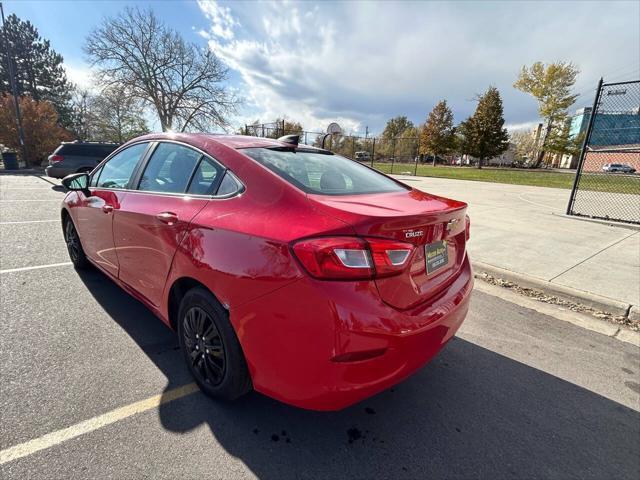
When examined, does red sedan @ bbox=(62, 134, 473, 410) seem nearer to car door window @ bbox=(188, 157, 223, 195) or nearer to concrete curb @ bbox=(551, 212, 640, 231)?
car door window @ bbox=(188, 157, 223, 195)

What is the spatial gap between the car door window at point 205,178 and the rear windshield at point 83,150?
13.7m

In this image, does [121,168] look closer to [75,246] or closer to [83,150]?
[75,246]

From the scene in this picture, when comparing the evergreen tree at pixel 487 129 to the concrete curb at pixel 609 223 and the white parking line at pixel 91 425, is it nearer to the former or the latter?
the concrete curb at pixel 609 223

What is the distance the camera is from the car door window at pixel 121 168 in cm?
299

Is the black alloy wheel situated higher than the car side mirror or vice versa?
the car side mirror

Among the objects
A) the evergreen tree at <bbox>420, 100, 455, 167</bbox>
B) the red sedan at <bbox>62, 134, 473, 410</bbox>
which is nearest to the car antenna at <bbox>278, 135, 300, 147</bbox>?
the red sedan at <bbox>62, 134, 473, 410</bbox>

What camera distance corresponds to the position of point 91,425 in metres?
1.90

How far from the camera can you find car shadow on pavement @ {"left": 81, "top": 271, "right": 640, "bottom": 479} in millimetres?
1740

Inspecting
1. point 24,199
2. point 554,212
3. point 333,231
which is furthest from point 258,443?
point 24,199

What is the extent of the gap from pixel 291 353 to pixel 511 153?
9722 cm

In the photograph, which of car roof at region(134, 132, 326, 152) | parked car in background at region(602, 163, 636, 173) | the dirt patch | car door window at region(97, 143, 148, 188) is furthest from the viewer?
parked car in background at region(602, 163, 636, 173)

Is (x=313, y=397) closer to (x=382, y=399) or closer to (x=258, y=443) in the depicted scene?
(x=258, y=443)

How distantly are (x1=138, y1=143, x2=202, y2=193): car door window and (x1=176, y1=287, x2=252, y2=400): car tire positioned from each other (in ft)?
2.77

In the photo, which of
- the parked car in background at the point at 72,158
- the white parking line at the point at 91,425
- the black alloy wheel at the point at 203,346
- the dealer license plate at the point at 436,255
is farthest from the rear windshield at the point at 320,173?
the parked car in background at the point at 72,158
